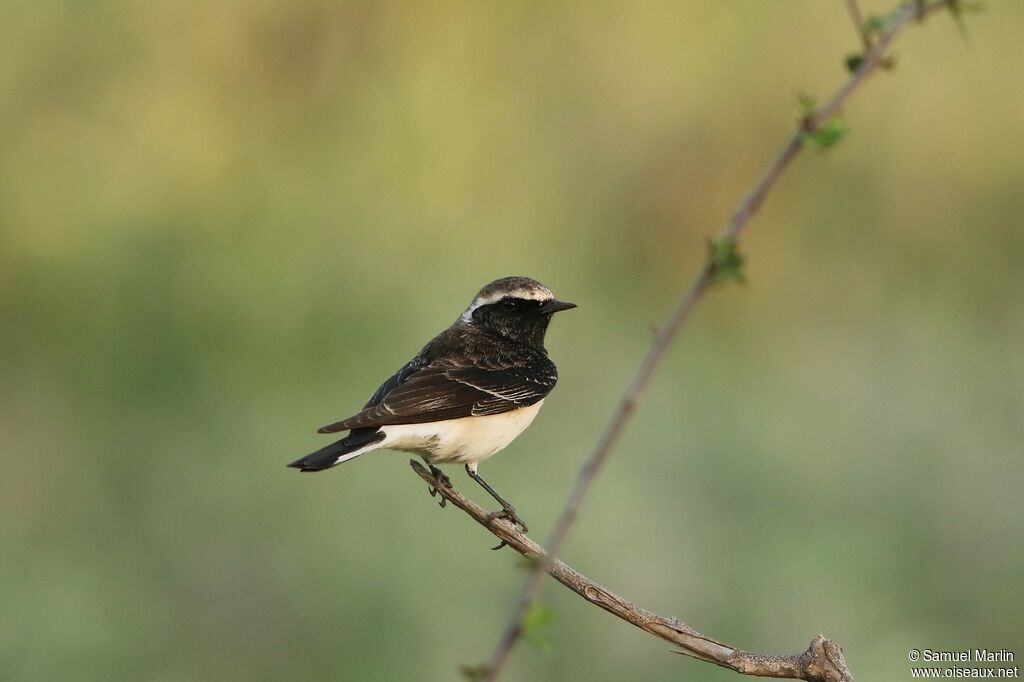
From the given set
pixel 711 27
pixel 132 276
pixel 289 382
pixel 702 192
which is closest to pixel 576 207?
pixel 702 192

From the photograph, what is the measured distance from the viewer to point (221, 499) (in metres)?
10.3

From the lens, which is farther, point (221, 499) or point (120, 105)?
point (120, 105)

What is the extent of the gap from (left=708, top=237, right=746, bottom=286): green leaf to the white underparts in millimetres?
3994

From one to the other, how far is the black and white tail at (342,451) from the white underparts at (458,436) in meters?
0.12

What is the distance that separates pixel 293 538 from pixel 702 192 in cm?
550

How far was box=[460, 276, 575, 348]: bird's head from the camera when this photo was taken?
282 inches

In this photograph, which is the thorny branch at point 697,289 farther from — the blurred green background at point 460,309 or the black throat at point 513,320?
the blurred green background at point 460,309

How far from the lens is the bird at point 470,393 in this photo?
5.53 meters

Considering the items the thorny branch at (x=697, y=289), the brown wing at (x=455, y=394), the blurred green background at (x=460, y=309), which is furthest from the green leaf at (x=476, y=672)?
the blurred green background at (x=460, y=309)

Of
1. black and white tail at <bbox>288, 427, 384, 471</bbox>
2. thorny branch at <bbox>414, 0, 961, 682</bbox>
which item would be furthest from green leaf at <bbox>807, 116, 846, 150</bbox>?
black and white tail at <bbox>288, 427, 384, 471</bbox>

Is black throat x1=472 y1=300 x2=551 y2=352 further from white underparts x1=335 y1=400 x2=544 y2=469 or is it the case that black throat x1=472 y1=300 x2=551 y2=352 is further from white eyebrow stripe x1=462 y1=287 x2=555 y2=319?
white underparts x1=335 y1=400 x2=544 y2=469

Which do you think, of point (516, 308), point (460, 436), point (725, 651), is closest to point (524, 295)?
point (516, 308)

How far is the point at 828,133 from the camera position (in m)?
1.79

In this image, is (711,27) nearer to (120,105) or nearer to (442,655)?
(120,105)
